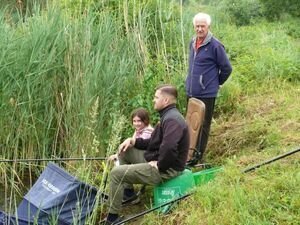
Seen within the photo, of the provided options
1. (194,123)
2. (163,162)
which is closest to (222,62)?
(194,123)

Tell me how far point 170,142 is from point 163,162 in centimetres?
18

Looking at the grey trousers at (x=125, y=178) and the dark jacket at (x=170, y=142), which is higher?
the dark jacket at (x=170, y=142)

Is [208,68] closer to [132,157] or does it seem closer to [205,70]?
[205,70]

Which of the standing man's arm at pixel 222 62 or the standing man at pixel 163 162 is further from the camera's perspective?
the standing man's arm at pixel 222 62

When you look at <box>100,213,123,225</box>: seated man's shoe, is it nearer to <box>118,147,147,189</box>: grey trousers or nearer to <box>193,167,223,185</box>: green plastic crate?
<box>118,147,147,189</box>: grey trousers

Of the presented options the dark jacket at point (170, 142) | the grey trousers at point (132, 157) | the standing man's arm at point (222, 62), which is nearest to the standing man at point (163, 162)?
the dark jacket at point (170, 142)

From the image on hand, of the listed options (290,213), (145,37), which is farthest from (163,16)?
(290,213)

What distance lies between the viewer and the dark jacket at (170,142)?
13.2 ft

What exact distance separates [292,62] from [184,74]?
2027mm

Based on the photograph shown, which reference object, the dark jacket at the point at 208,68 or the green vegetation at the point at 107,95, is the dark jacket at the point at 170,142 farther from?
the dark jacket at the point at 208,68

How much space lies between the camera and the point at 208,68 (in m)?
5.16

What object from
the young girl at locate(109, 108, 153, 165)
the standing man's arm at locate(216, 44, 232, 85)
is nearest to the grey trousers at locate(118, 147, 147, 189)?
the young girl at locate(109, 108, 153, 165)

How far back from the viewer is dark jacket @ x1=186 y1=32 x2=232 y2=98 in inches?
201

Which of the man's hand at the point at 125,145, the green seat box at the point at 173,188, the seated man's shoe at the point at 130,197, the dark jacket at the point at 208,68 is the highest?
the dark jacket at the point at 208,68
